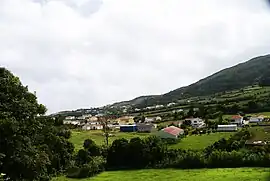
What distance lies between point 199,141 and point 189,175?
11344 mm

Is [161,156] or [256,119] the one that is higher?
[256,119]

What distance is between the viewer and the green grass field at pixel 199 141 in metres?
41.8

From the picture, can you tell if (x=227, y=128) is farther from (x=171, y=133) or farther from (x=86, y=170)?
(x=86, y=170)

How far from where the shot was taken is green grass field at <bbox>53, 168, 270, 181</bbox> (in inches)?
1190

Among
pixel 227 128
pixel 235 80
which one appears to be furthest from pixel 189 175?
pixel 235 80

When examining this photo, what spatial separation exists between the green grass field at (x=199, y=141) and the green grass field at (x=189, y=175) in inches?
224

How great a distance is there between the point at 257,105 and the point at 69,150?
124 ft

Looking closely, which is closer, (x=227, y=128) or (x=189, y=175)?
(x=189, y=175)

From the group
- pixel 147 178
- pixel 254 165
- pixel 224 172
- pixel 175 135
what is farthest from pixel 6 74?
pixel 175 135

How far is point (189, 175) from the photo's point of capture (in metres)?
32.8

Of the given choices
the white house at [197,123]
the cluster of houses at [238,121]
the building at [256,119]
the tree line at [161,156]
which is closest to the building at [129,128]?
the white house at [197,123]

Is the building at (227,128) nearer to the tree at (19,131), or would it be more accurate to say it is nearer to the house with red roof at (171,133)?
the house with red roof at (171,133)

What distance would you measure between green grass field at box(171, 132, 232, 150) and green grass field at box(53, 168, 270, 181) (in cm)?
569

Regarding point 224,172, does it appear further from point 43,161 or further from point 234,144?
point 43,161
